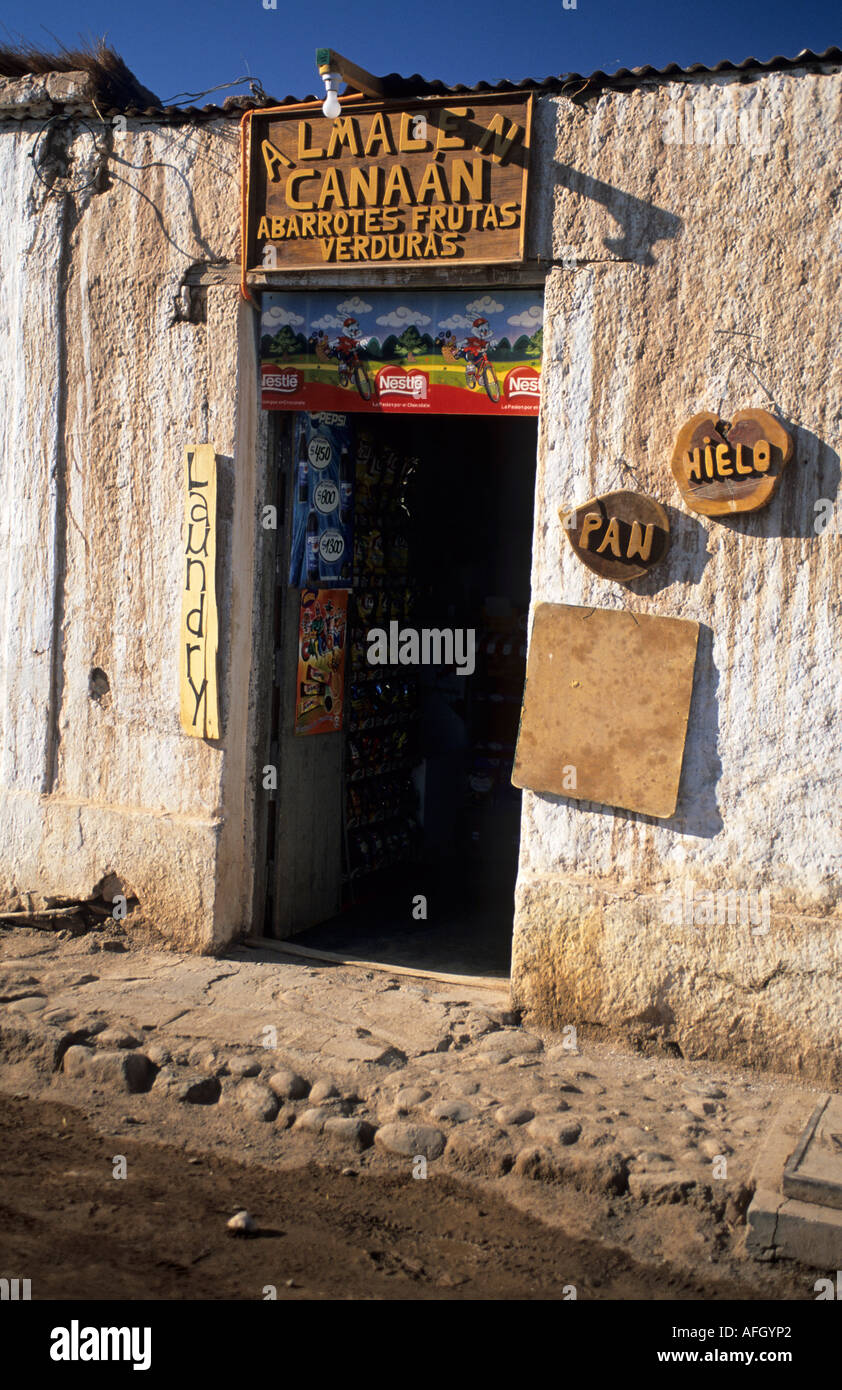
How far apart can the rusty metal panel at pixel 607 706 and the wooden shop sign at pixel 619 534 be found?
0.68 feet

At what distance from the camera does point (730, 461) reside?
4.75 meters

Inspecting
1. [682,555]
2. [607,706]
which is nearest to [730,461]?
[682,555]

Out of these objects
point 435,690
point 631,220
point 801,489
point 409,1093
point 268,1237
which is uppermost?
point 631,220

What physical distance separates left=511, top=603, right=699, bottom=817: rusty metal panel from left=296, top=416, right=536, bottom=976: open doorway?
1662mm

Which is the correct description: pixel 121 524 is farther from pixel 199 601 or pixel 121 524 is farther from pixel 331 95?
pixel 331 95

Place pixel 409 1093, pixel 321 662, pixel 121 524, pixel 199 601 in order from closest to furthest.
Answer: pixel 409 1093, pixel 199 601, pixel 121 524, pixel 321 662

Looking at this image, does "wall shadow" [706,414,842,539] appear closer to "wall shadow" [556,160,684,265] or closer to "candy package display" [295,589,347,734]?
"wall shadow" [556,160,684,265]

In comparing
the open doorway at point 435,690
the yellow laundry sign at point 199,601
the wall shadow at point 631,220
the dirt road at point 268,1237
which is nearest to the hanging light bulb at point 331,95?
the wall shadow at point 631,220

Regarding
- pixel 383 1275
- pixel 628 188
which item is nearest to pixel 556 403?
Answer: pixel 628 188

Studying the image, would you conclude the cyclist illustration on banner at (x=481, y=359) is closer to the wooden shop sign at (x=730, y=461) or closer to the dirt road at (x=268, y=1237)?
the wooden shop sign at (x=730, y=461)

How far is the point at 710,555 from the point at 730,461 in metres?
0.40

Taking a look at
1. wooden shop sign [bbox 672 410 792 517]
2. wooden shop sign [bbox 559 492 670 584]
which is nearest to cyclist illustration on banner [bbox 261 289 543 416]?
wooden shop sign [bbox 559 492 670 584]

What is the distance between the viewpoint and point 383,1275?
352 centimetres

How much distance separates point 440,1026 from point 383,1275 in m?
1.67
